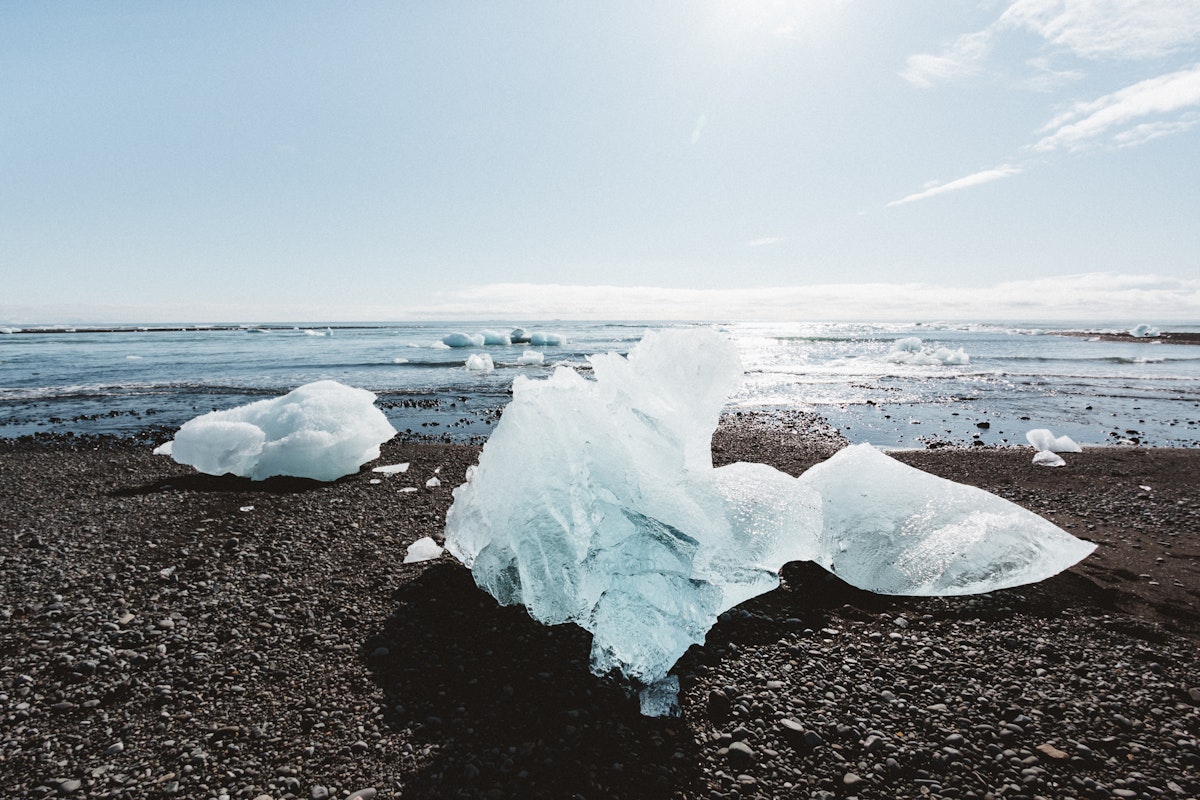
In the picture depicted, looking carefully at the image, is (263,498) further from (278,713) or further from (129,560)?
(278,713)

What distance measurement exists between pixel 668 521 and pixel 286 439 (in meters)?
6.91

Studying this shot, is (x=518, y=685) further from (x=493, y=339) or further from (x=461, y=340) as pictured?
(x=493, y=339)

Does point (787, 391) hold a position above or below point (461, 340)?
below

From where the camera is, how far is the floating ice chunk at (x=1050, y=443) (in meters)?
11.3

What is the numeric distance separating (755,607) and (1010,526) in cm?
265

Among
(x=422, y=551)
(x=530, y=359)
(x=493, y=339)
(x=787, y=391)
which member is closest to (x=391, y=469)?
(x=422, y=551)

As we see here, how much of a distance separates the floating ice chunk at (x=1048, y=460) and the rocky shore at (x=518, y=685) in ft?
13.8

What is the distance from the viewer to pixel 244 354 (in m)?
40.1

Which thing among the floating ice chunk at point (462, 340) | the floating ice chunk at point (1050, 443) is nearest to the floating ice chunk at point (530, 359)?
the floating ice chunk at point (462, 340)

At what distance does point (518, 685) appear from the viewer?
3865mm

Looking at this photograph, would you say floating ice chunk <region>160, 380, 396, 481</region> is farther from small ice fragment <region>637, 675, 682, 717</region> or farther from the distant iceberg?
the distant iceberg

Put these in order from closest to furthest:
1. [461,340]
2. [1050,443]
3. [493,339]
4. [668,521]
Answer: [668,521], [1050,443], [461,340], [493,339]

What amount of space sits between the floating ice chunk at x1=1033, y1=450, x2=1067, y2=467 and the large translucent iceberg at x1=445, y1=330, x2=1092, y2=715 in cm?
594

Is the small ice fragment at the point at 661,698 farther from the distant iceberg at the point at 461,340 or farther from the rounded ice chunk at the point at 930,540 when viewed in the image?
the distant iceberg at the point at 461,340
